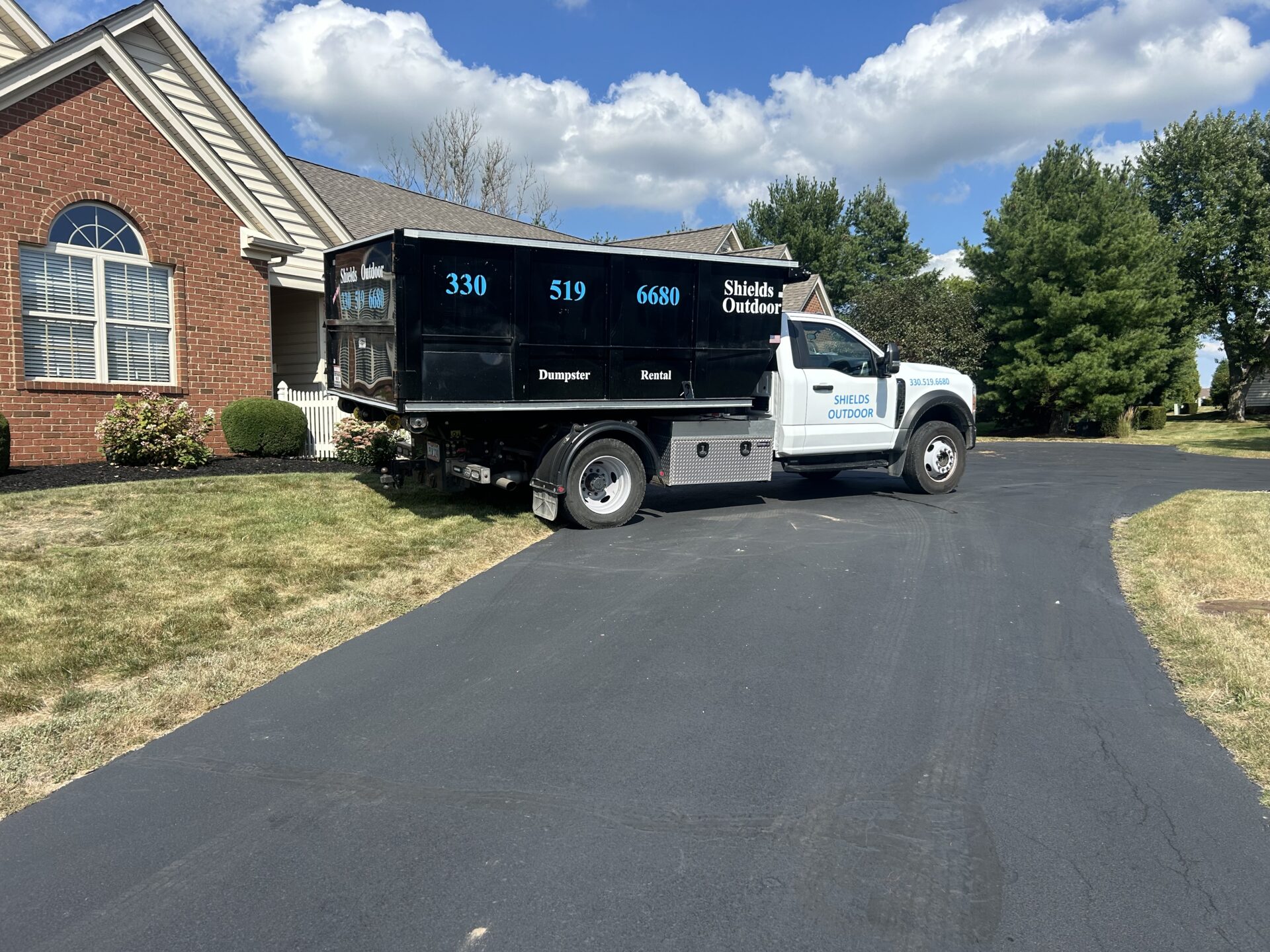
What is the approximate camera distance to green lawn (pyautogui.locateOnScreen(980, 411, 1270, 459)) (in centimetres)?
2357

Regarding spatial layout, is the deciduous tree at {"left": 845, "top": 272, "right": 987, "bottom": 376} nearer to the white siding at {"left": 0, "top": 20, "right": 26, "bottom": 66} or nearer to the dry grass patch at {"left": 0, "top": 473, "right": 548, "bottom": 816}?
the dry grass patch at {"left": 0, "top": 473, "right": 548, "bottom": 816}

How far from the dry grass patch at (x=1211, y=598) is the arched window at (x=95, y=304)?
1229cm

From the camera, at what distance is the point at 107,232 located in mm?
12273

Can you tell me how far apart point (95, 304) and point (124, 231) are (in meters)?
1.10

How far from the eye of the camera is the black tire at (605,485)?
955 centimetres

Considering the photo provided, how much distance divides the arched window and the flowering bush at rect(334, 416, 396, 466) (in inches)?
100

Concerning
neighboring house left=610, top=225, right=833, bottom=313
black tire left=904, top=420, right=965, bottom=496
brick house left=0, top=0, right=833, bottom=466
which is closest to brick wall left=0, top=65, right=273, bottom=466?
brick house left=0, top=0, right=833, bottom=466

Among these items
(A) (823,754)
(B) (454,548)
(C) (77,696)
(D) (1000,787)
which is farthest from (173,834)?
(B) (454,548)

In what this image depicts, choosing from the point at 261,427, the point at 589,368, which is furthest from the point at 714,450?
the point at 261,427

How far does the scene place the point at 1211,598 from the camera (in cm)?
705

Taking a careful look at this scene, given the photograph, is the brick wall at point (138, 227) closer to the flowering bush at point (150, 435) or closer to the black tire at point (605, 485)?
the flowering bush at point (150, 435)

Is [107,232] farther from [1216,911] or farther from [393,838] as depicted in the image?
[1216,911]

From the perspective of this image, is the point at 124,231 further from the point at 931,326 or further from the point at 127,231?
the point at 931,326

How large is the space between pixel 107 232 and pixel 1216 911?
44.9 feet
